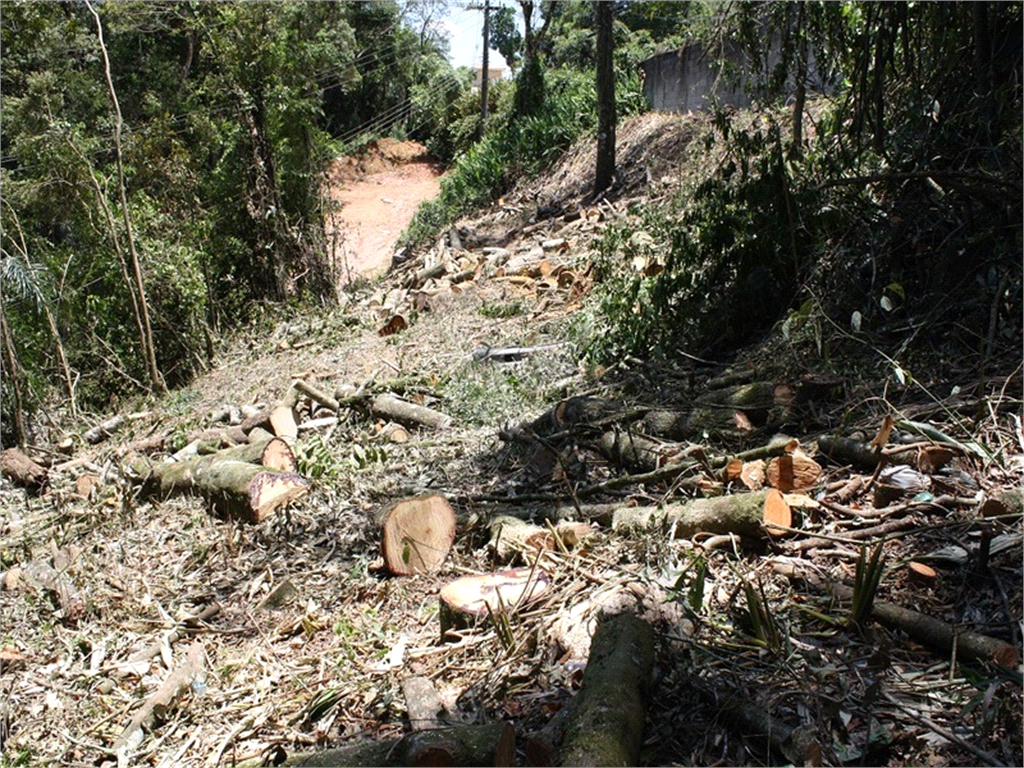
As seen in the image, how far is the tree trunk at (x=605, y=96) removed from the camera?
12156 mm

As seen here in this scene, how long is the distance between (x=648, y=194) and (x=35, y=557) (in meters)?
8.80

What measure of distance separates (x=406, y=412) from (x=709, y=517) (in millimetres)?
3084

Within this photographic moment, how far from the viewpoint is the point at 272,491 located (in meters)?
4.99

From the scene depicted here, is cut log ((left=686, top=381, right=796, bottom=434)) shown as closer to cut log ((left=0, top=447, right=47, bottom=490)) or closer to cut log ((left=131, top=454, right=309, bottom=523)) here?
cut log ((left=131, top=454, right=309, bottom=523))

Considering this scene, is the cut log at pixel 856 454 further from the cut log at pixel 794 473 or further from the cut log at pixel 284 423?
the cut log at pixel 284 423

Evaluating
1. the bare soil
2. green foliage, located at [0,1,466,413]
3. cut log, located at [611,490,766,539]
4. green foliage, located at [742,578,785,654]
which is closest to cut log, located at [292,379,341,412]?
the bare soil

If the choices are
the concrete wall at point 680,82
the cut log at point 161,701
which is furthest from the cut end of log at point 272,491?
the concrete wall at point 680,82

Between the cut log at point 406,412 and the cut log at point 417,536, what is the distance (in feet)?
5.68

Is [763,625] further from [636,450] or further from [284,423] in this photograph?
[284,423]

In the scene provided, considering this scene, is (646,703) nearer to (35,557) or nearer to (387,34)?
(35,557)

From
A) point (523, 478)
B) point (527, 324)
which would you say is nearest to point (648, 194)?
point (527, 324)

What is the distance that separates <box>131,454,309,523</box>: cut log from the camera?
4.94m

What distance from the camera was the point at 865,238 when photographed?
16.6ft

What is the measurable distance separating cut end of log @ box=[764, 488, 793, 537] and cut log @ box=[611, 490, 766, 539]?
2cm
